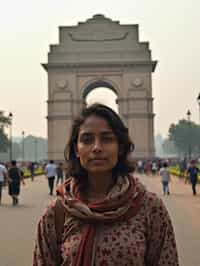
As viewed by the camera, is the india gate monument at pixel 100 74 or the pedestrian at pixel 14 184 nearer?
the pedestrian at pixel 14 184

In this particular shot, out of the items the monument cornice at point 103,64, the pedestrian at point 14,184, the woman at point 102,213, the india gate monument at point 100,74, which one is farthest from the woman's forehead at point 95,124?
the monument cornice at point 103,64

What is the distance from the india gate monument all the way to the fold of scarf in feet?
156

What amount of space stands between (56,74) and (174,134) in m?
67.0

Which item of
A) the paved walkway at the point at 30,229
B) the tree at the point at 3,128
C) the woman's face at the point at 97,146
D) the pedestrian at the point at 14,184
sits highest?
the tree at the point at 3,128

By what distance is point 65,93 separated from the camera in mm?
51250

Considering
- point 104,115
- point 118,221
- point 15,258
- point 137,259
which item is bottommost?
→ point 15,258

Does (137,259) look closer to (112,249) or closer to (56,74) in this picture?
(112,249)

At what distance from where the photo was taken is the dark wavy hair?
2662 mm

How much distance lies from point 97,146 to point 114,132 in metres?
0.14

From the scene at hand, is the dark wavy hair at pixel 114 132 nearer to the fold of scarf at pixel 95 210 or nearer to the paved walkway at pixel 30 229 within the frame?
the fold of scarf at pixel 95 210

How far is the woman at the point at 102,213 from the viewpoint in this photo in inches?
94.1

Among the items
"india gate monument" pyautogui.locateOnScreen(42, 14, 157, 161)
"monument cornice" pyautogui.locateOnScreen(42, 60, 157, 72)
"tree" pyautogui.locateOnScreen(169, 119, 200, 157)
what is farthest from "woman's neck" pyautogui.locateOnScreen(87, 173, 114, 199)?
"tree" pyautogui.locateOnScreen(169, 119, 200, 157)

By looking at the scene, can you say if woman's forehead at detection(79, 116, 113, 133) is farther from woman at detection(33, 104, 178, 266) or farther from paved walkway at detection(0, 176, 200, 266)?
paved walkway at detection(0, 176, 200, 266)

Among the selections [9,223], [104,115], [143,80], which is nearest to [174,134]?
[143,80]
